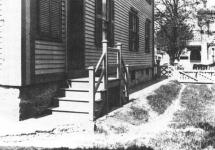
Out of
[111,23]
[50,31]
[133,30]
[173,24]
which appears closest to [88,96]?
[50,31]

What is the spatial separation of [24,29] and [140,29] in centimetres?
1141

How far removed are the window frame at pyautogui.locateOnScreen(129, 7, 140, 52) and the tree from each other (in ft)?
42.9

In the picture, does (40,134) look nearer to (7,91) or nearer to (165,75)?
(7,91)

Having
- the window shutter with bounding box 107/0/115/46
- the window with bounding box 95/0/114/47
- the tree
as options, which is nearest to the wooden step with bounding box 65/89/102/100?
the window with bounding box 95/0/114/47

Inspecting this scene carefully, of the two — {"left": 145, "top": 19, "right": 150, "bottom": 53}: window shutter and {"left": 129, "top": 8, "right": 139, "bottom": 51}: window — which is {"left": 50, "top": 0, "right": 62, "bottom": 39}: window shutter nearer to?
{"left": 129, "top": 8, "right": 139, "bottom": 51}: window

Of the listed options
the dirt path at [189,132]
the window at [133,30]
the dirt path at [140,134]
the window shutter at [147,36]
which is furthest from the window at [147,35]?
the dirt path at [140,134]

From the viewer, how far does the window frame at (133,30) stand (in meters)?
15.9

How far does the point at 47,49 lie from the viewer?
819cm

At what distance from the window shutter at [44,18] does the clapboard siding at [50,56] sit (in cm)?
28

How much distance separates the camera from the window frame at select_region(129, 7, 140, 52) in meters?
15.9

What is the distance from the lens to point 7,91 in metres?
7.41

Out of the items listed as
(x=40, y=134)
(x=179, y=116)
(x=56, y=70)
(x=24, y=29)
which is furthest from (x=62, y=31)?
(x=179, y=116)

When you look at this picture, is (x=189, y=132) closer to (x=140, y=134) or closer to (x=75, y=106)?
(x=140, y=134)

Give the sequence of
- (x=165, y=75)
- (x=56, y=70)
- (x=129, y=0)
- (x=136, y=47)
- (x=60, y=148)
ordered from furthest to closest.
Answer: (x=165, y=75)
(x=136, y=47)
(x=129, y=0)
(x=56, y=70)
(x=60, y=148)
